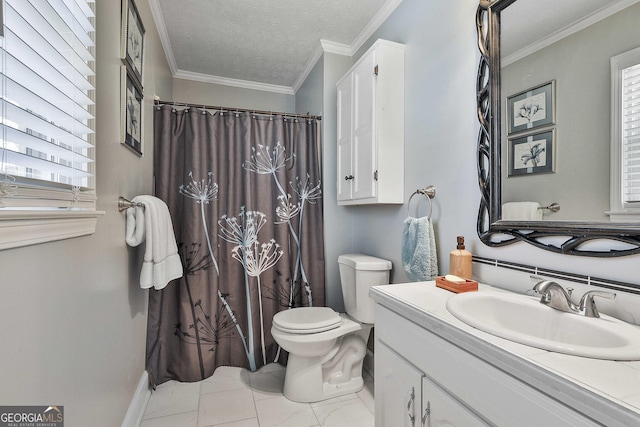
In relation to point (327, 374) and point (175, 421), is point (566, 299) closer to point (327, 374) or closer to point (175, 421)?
point (327, 374)

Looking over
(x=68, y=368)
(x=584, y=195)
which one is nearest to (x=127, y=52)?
(x=68, y=368)

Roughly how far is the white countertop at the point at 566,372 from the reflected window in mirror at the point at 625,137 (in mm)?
461

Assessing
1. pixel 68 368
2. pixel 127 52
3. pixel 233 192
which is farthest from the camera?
pixel 233 192

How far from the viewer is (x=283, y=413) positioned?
5.67ft

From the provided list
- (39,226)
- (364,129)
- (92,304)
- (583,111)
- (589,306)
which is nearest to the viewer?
(39,226)

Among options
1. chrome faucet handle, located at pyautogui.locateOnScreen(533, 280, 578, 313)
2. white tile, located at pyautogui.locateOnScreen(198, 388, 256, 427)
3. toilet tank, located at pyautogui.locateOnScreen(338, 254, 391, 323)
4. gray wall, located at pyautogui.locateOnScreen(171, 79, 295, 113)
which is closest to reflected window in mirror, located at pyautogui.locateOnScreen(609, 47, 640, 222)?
chrome faucet handle, located at pyautogui.locateOnScreen(533, 280, 578, 313)

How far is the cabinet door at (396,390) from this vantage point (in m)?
0.98

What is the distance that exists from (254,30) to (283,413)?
255cm

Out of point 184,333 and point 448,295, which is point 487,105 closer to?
point 448,295

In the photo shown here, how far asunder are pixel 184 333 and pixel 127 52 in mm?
1706

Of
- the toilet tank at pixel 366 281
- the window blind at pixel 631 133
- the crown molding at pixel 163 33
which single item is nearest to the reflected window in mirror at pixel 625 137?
the window blind at pixel 631 133

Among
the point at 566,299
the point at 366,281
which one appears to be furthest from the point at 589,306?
the point at 366,281

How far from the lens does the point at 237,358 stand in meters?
2.18

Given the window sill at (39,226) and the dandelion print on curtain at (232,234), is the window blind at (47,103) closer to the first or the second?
the window sill at (39,226)
